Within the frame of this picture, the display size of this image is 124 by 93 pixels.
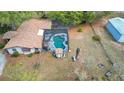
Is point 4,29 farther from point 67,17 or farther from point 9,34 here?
point 67,17

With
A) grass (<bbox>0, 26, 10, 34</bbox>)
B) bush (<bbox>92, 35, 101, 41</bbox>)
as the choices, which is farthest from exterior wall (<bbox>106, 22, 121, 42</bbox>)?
grass (<bbox>0, 26, 10, 34</bbox>)

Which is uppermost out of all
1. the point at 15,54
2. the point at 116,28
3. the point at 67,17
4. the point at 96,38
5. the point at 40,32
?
the point at 67,17

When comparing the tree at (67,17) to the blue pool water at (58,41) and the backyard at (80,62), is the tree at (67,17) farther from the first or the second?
the blue pool water at (58,41)

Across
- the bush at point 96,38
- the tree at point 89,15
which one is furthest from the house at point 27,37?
the bush at point 96,38

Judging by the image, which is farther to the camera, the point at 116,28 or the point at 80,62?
the point at 116,28

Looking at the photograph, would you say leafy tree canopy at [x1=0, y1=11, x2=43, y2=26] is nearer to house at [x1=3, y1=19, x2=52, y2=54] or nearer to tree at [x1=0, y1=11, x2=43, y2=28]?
tree at [x1=0, y1=11, x2=43, y2=28]

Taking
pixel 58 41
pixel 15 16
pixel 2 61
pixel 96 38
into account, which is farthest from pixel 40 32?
pixel 96 38
